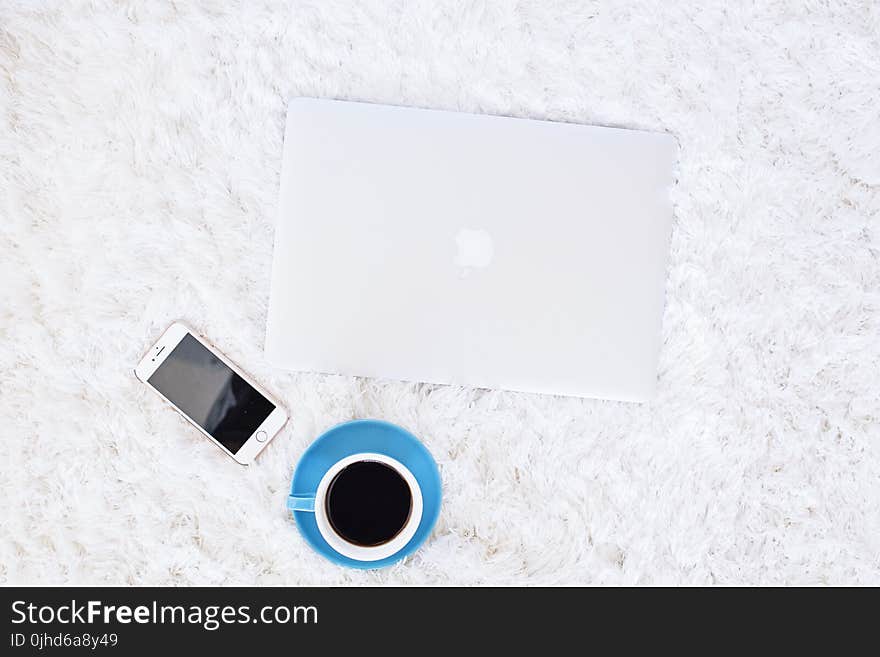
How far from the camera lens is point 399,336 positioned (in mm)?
775

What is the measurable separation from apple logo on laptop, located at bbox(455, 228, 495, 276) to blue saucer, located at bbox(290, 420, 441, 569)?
177 mm

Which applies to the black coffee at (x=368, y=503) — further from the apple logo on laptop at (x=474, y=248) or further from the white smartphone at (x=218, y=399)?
the apple logo on laptop at (x=474, y=248)

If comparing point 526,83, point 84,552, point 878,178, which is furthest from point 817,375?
point 84,552

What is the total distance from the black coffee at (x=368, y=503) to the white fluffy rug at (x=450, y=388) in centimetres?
7

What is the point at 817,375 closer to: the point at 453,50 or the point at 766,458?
the point at 766,458

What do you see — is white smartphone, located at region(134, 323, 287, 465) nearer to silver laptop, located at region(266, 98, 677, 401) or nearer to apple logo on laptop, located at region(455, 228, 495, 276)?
silver laptop, located at region(266, 98, 677, 401)

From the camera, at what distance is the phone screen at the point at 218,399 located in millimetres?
786

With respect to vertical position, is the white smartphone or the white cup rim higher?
the white smartphone

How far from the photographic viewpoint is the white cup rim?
0.73 metres

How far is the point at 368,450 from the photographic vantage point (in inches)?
30.3

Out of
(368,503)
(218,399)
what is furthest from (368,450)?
(218,399)

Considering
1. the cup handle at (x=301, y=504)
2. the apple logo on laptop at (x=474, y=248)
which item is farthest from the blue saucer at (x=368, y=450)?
the apple logo on laptop at (x=474, y=248)

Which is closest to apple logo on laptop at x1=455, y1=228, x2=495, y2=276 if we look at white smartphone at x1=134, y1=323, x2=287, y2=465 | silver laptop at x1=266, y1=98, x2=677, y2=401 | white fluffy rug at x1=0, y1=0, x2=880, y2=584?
silver laptop at x1=266, y1=98, x2=677, y2=401
